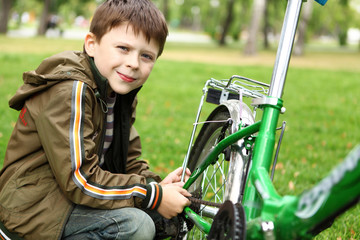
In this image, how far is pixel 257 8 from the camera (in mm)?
18047

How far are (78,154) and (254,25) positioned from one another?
1749 cm

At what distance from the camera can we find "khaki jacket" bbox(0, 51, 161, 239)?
1.79 m

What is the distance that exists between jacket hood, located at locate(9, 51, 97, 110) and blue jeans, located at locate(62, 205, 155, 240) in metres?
0.54

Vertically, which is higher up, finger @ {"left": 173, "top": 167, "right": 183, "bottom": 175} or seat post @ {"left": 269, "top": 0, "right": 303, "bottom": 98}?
seat post @ {"left": 269, "top": 0, "right": 303, "bottom": 98}

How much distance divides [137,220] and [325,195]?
1.02 metres

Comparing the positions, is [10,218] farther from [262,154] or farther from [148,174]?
[262,154]

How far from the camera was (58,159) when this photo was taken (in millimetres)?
1779

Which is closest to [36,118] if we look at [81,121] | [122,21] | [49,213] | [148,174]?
[81,121]

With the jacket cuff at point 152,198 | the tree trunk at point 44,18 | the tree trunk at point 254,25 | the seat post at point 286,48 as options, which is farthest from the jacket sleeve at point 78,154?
the tree trunk at point 44,18

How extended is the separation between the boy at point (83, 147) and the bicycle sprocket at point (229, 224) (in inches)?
19.9

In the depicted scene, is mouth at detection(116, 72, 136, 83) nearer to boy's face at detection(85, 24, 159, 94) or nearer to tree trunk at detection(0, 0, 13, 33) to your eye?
boy's face at detection(85, 24, 159, 94)

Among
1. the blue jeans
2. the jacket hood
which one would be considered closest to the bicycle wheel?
the blue jeans

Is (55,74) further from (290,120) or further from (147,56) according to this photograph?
(290,120)

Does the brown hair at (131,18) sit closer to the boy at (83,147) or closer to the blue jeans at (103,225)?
the boy at (83,147)
